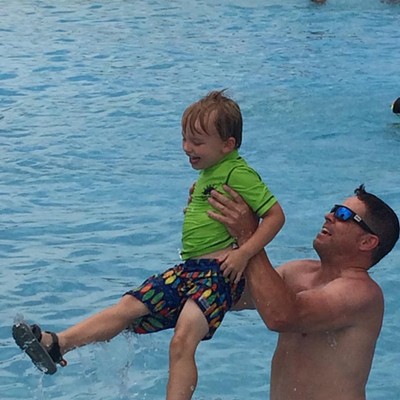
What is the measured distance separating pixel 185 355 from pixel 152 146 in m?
6.26

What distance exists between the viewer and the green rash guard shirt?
13.5 feet

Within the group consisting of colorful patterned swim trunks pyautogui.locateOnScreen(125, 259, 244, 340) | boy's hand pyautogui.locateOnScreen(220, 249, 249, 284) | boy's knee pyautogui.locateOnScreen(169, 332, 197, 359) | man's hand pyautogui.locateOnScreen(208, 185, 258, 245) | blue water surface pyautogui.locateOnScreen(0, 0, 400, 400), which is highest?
man's hand pyautogui.locateOnScreen(208, 185, 258, 245)

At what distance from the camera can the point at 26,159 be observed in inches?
390

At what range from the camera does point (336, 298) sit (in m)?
4.00

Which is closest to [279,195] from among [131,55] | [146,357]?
[146,357]

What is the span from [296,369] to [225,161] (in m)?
0.82

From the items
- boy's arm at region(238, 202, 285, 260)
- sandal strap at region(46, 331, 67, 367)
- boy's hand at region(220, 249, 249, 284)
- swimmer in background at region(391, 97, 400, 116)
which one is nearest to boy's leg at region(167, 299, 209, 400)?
boy's hand at region(220, 249, 249, 284)

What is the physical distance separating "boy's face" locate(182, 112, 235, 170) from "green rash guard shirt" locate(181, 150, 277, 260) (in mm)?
43

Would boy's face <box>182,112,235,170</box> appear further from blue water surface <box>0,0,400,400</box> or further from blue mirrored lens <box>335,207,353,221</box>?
blue water surface <box>0,0,400,400</box>

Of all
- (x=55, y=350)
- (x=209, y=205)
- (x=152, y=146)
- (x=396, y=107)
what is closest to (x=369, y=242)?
(x=209, y=205)

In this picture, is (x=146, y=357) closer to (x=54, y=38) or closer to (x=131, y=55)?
(x=131, y=55)

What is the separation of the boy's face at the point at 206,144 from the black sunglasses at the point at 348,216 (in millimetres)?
458

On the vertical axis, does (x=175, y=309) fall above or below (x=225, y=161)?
below

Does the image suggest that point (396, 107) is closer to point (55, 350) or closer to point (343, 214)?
point (343, 214)
